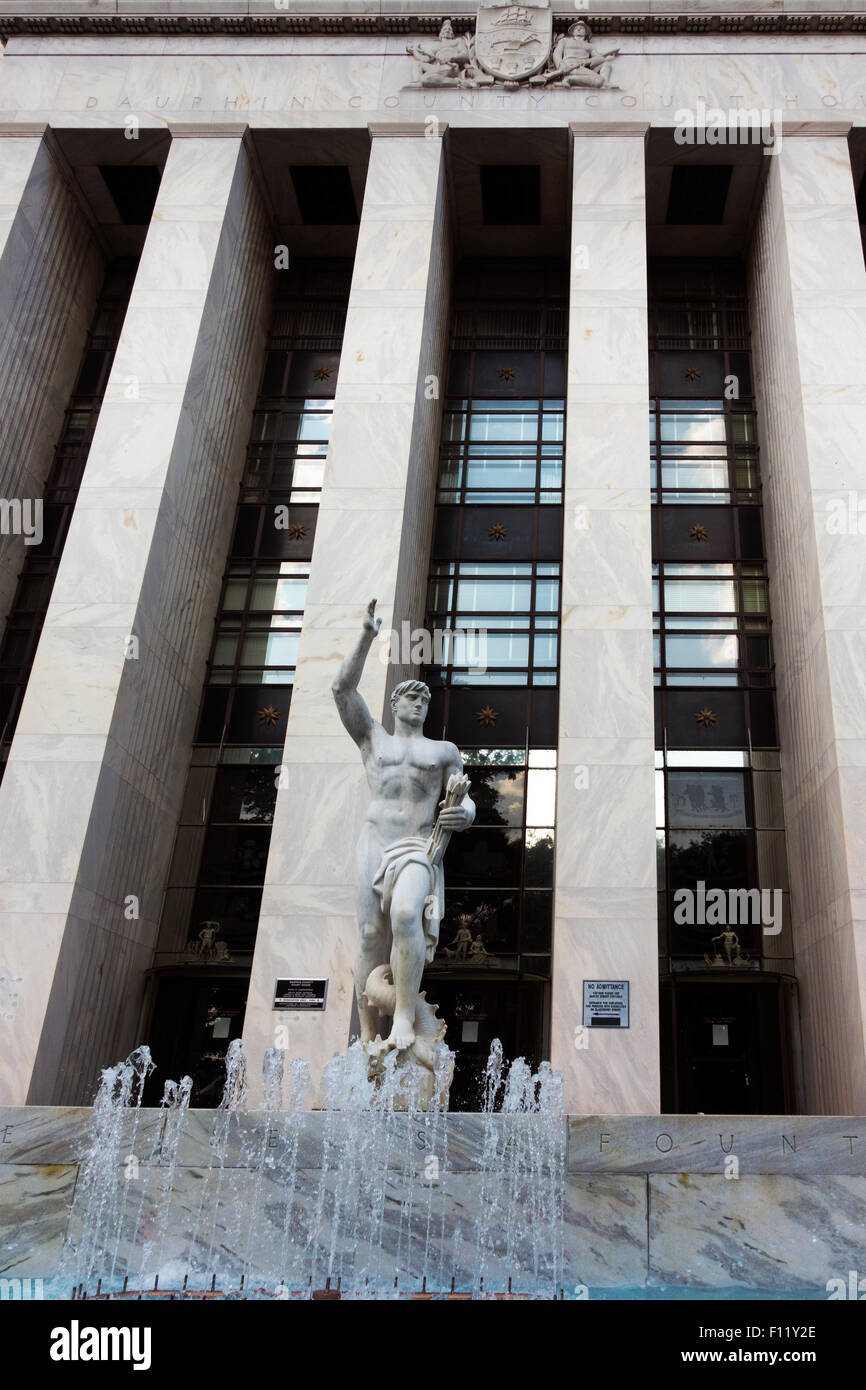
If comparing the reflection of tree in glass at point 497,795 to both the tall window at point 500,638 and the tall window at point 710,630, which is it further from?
the tall window at point 710,630

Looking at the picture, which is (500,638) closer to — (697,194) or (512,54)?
(697,194)

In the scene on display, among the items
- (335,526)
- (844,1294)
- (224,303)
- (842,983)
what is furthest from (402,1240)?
(224,303)

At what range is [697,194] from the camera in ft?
69.8

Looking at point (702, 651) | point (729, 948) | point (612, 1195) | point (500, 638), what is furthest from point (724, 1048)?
point (612, 1195)

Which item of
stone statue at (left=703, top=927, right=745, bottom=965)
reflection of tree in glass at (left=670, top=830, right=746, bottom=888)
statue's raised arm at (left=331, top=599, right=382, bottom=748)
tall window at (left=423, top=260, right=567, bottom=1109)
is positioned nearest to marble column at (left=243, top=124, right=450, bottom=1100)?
tall window at (left=423, top=260, right=567, bottom=1109)

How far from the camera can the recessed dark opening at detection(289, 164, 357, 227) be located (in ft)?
70.8

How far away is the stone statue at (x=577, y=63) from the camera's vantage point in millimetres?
20594

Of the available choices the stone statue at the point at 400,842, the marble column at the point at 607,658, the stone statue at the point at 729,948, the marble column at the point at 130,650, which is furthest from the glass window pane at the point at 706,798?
the marble column at the point at 130,650

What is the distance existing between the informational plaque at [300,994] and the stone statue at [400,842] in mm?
3545

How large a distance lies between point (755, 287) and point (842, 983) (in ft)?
44.3

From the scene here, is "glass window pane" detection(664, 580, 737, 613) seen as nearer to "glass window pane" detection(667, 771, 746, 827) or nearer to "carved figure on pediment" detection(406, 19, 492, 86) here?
"glass window pane" detection(667, 771, 746, 827)

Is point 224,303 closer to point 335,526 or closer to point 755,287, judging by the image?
point 335,526

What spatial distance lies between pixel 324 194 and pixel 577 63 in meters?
5.26

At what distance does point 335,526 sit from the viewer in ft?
56.4
